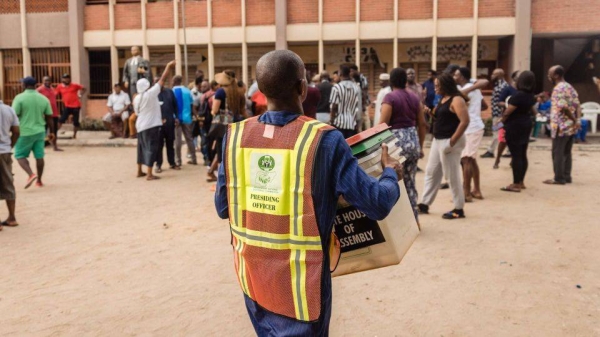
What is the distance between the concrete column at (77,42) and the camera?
23000 millimetres

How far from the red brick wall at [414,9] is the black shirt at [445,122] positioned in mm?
14916

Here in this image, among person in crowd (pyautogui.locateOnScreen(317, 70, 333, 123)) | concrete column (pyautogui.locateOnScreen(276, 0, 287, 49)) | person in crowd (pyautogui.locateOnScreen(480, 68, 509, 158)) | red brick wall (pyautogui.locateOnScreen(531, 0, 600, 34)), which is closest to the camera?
person in crowd (pyautogui.locateOnScreen(317, 70, 333, 123))

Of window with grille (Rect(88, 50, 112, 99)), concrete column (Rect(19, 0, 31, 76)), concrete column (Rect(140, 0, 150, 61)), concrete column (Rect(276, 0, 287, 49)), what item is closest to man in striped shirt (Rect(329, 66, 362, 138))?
concrete column (Rect(276, 0, 287, 49))

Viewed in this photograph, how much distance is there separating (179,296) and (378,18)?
59.6 feet

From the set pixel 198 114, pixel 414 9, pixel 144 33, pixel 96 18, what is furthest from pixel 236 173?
pixel 96 18

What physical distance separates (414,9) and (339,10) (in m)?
2.61

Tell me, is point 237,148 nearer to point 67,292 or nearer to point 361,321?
point 361,321

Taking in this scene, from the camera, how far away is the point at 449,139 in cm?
689

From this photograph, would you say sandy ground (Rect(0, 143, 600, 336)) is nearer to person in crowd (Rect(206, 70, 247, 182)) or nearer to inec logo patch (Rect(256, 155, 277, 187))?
person in crowd (Rect(206, 70, 247, 182))

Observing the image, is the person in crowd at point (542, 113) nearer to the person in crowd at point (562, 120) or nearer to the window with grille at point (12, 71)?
the person in crowd at point (562, 120)

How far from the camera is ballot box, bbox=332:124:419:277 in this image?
246cm

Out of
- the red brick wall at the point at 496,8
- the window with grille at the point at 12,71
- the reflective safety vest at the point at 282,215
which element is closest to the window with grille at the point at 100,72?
the window with grille at the point at 12,71

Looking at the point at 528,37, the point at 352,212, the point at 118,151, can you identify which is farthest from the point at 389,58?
the point at 352,212

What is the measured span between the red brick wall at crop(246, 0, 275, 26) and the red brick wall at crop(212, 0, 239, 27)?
1.12 feet
